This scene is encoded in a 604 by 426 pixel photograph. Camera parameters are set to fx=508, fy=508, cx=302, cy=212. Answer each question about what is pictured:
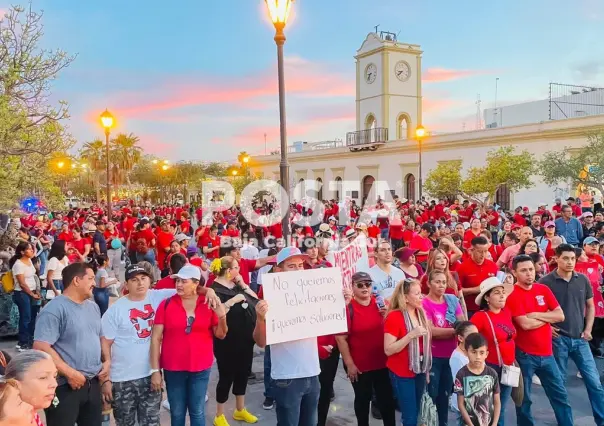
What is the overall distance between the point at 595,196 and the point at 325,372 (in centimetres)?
2571

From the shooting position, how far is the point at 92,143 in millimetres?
55062

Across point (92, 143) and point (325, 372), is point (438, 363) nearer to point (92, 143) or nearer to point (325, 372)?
point (325, 372)

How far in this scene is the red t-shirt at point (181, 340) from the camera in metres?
4.39

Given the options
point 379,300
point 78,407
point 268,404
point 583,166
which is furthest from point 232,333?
point 583,166

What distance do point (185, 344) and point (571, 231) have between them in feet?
35.1

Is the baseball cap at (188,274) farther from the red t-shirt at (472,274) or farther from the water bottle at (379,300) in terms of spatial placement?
the red t-shirt at (472,274)

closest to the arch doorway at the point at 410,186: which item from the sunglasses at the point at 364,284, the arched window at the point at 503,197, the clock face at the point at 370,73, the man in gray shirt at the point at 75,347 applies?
the arched window at the point at 503,197

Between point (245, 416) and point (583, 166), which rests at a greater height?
point (583, 166)

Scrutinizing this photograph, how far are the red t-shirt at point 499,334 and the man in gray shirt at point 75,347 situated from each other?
3324 mm

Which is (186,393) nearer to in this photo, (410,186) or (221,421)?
(221,421)

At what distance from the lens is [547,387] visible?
5000 mm

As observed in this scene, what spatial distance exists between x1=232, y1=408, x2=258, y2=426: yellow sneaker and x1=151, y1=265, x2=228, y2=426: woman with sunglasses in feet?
3.51

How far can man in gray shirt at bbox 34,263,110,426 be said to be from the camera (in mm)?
3910

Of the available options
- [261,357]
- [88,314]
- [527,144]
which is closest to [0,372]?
[88,314]
